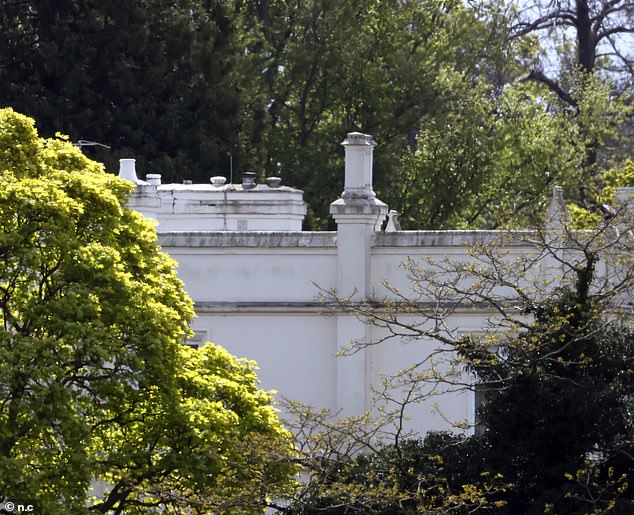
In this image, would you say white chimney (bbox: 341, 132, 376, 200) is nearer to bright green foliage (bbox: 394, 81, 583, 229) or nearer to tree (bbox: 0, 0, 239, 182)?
tree (bbox: 0, 0, 239, 182)

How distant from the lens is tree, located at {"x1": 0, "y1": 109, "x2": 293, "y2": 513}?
2291cm

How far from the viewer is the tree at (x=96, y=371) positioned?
75.2ft

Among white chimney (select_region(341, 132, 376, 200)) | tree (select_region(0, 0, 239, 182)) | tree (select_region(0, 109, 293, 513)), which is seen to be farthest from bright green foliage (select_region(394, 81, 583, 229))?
tree (select_region(0, 109, 293, 513))

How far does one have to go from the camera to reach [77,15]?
51781mm

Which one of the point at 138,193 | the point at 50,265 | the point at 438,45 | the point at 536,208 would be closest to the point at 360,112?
the point at 438,45

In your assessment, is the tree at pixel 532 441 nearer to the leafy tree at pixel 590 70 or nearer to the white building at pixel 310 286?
the white building at pixel 310 286

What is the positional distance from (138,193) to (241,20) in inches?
804

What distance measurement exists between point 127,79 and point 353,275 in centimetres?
1892

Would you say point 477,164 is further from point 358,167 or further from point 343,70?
point 358,167

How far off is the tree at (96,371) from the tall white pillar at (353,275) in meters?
8.43

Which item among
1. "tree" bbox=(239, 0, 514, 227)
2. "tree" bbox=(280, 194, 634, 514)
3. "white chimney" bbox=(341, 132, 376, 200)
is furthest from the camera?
"tree" bbox=(239, 0, 514, 227)

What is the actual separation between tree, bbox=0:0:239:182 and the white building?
1586cm

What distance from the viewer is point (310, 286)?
33750 millimetres

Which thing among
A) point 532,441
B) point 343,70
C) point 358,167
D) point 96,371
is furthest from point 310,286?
point 343,70
